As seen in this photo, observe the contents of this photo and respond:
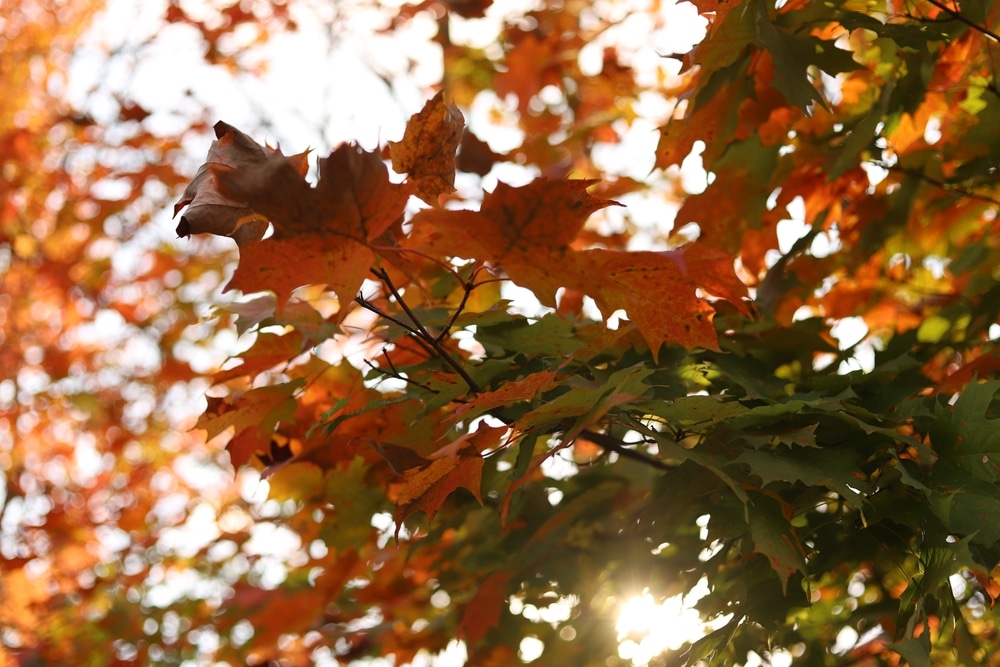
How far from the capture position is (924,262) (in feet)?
7.65

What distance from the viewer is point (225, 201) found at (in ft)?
3.28

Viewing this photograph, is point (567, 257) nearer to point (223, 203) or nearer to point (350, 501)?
point (223, 203)

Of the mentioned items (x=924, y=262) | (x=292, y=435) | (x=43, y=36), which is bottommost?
(x=924, y=262)

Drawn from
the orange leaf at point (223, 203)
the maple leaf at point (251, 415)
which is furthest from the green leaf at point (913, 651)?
the maple leaf at point (251, 415)

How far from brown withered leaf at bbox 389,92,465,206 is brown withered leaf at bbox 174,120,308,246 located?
16 cm

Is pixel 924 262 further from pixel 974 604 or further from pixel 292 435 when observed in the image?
pixel 292 435

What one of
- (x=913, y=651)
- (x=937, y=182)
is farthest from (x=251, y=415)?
(x=937, y=182)

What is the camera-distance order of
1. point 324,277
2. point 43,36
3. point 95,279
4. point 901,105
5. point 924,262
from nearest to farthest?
point 324,277 → point 901,105 → point 924,262 → point 95,279 → point 43,36

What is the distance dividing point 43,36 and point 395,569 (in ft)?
23.6

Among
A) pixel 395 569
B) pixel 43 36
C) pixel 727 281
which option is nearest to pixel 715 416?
pixel 727 281

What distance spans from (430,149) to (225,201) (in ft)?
0.97

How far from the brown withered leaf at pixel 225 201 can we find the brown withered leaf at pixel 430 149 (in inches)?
6.2

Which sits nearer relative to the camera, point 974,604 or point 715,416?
point 715,416

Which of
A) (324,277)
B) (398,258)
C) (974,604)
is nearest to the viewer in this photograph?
(324,277)
